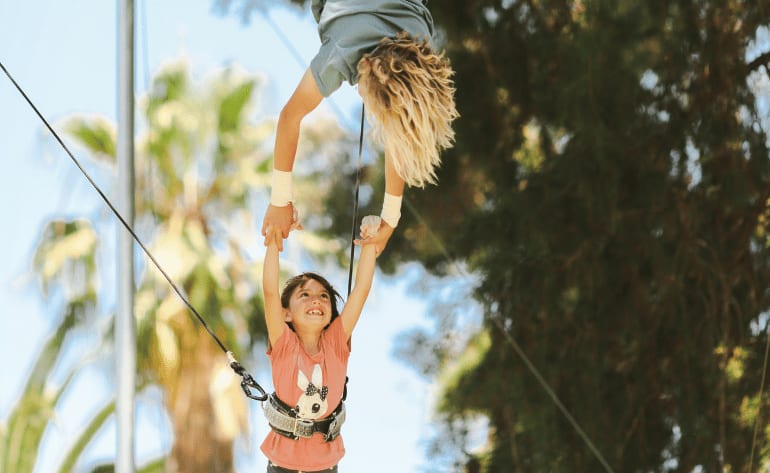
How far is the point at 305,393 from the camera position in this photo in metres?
2.05

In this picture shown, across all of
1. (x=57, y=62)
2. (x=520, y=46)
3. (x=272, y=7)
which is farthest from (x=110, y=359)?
(x=520, y=46)

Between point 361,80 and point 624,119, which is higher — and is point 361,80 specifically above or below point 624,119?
below

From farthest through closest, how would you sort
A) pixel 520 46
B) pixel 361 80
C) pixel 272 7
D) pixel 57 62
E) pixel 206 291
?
pixel 57 62, pixel 206 291, pixel 272 7, pixel 520 46, pixel 361 80

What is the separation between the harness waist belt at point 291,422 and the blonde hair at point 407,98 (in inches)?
16.6

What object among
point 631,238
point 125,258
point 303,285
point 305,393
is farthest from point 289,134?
point 631,238

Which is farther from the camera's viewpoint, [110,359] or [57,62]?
[57,62]

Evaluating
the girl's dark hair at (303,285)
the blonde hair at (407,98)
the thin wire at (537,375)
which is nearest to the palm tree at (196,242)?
the thin wire at (537,375)

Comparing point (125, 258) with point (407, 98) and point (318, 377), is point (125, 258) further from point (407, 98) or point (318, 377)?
point (407, 98)

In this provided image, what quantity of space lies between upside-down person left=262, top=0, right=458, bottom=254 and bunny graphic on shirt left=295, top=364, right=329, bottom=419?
Result: 34 cm

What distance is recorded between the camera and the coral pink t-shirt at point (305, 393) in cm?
205

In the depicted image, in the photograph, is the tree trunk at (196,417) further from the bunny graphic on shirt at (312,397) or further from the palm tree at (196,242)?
the bunny graphic on shirt at (312,397)

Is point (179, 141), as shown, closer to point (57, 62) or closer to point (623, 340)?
point (57, 62)

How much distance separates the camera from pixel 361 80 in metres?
1.89

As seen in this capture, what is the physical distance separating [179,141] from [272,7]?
2506 mm
